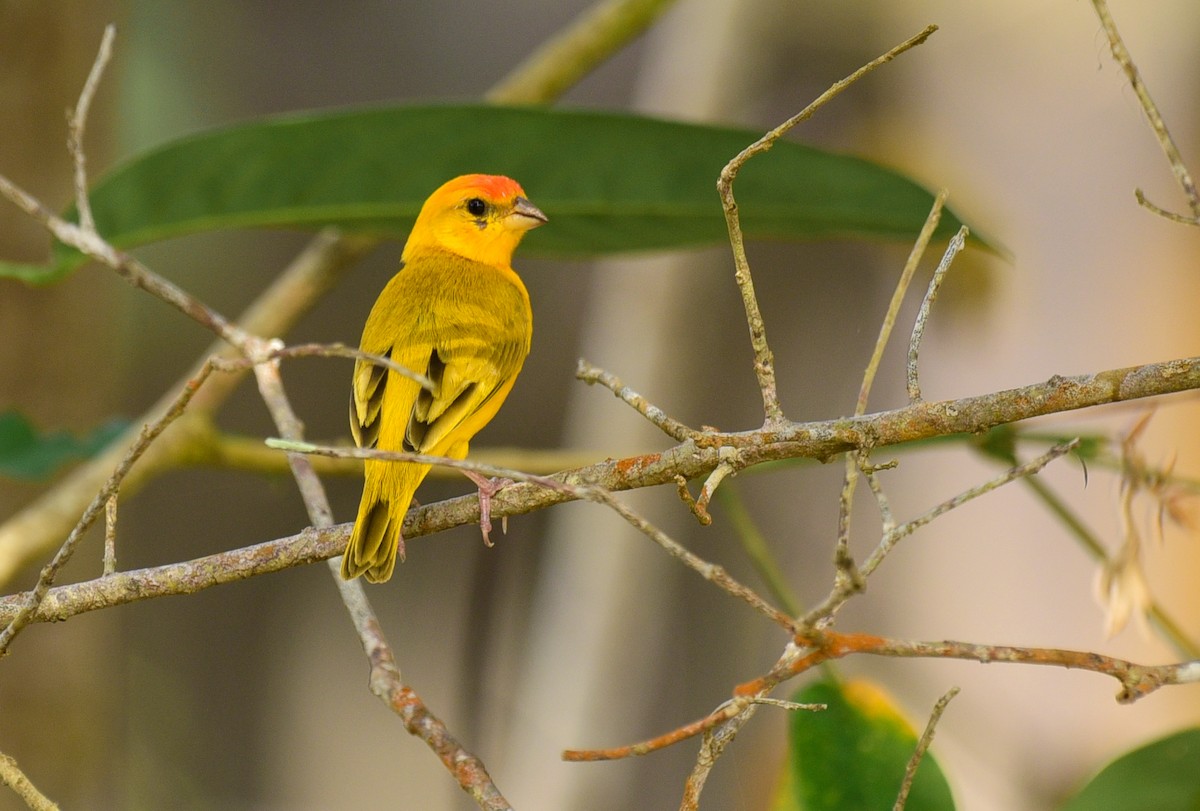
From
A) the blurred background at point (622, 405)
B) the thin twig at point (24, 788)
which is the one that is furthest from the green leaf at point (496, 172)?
the thin twig at point (24, 788)

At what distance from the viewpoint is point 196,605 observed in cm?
389

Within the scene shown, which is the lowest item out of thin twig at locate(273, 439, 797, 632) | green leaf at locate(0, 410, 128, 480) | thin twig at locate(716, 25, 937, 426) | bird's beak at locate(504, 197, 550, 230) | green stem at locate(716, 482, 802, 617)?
thin twig at locate(273, 439, 797, 632)

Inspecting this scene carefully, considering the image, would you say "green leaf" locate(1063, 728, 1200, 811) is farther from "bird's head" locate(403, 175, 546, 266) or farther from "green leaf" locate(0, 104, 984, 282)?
"bird's head" locate(403, 175, 546, 266)

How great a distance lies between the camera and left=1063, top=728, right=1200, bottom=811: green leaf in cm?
140

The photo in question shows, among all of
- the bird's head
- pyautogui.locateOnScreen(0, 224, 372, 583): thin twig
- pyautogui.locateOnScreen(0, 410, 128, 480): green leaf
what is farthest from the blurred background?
the bird's head

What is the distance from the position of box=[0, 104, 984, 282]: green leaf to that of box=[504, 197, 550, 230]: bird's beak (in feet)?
0.12

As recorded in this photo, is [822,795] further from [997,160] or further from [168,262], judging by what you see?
[168,262]

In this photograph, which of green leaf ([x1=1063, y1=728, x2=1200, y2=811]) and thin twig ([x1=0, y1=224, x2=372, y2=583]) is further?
thin twig ([x1=0, y1=224, x2=372, y2=583])

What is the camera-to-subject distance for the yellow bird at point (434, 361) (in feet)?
4.37

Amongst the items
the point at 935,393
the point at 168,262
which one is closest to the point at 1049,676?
the point at 935,393

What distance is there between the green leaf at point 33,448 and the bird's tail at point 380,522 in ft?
2.59

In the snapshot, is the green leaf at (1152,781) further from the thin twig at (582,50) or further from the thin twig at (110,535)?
the thin twig at (582,50)

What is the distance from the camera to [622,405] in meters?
3.40

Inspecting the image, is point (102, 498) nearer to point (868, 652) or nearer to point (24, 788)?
point (24, 788)
